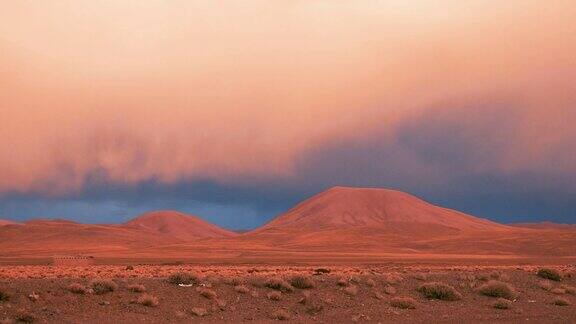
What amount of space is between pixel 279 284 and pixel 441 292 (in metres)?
7.03

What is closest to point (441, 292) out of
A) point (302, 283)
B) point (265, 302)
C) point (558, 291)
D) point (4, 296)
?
point (302, 283)

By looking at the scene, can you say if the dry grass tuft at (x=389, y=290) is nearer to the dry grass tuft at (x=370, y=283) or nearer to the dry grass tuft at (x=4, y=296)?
the dry grass tuft at (x=370, y=283)

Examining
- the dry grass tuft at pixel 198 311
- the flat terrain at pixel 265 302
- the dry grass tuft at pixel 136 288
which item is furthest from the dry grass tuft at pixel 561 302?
the dry grass tuft at pixel 136 288

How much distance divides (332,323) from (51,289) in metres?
10.2

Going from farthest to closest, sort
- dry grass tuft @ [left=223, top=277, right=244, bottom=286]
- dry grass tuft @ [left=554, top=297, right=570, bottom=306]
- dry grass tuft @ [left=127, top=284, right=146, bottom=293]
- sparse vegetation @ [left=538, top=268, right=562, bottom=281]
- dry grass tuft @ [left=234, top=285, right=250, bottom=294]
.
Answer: sparse vegetation @ [left=538, top=268, right=562, bottom=281] < dry grass tuft @ [left=554, top=297, right=570, bottom=306] < dry grass tuft @ [left=223, top=277, right=244, bottom=286] < dry grass tuft @ [left=234, top=285, right=250, bottom=294] < dry grass tuft @ [left=127, top=284, right=146, bottom=293]

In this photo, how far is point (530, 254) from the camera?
5221 inches

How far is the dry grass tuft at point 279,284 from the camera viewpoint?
88.2 feet

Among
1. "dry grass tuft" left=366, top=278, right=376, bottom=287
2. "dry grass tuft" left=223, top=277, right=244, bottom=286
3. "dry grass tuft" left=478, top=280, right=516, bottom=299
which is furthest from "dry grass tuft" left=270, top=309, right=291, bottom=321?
"dry grass tuft" left=478, top=280, right=516, bottom=299

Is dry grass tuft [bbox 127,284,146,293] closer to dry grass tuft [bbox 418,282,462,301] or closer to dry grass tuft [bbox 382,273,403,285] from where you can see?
dry grass tuft [bbox 382,273,403,285]

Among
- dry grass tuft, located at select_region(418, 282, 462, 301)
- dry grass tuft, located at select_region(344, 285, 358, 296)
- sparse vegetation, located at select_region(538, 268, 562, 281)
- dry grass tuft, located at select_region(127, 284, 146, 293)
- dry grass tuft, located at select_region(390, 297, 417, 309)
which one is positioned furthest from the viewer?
sparse vegetation, located at select_region(538, 268, 562, 281)

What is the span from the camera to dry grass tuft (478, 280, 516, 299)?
2897cm

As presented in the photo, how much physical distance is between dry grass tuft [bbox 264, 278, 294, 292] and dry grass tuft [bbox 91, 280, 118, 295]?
644cm

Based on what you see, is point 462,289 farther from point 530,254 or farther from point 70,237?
point 70,237

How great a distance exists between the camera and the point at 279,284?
2723 centimetres
